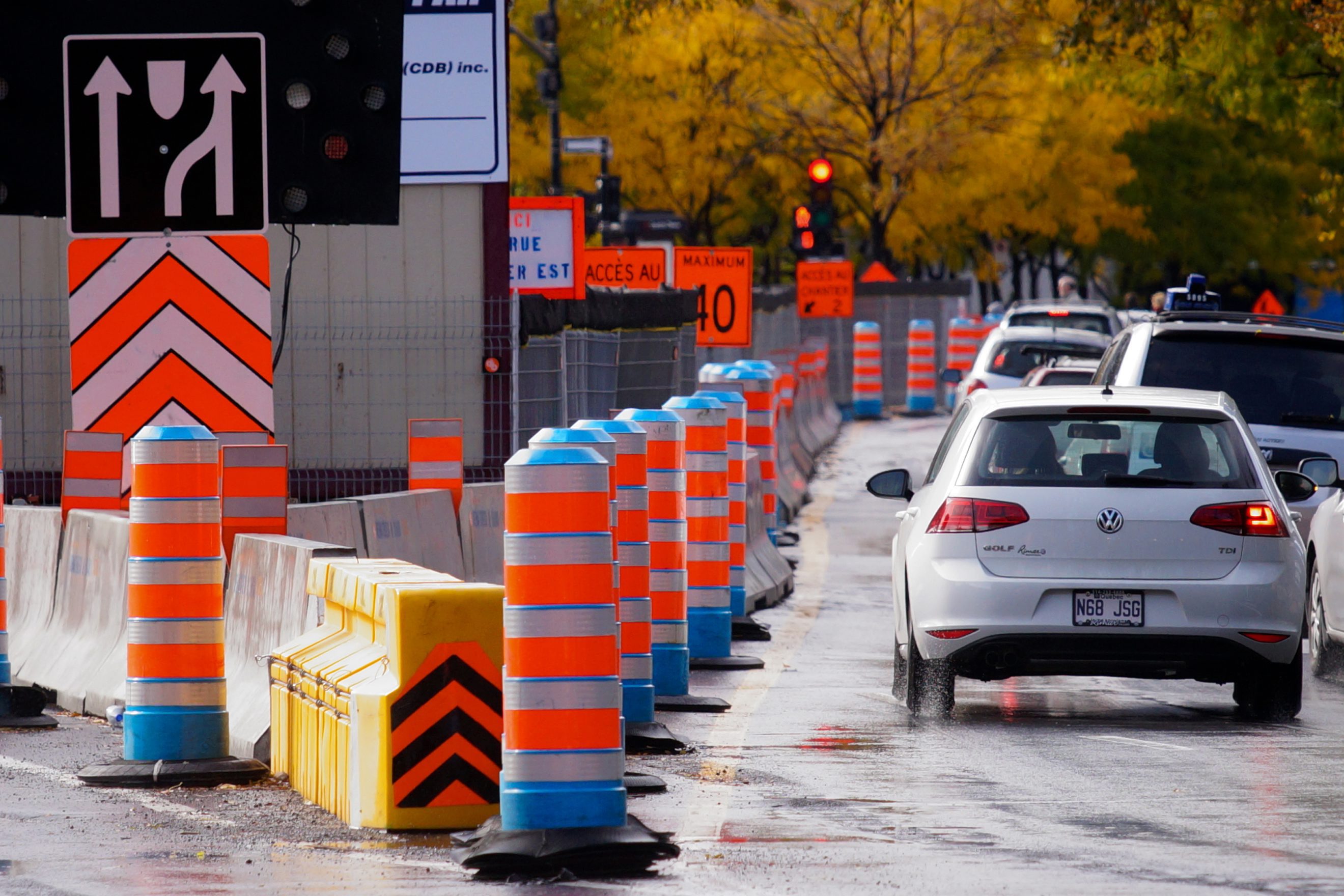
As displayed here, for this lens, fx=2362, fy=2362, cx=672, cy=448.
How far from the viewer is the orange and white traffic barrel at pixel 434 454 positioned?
13.7 metres

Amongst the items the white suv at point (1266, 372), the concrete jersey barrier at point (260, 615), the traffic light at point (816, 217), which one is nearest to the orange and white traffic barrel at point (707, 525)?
the white suv at point (1266, 372)

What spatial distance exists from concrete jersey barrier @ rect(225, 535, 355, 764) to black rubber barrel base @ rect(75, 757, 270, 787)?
0.93ft

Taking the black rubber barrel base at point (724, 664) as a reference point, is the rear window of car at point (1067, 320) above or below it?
above

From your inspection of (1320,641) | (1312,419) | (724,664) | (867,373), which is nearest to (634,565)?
(724,664)

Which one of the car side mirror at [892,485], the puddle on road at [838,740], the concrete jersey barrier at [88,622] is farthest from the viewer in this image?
the car side mirror at [892,485]

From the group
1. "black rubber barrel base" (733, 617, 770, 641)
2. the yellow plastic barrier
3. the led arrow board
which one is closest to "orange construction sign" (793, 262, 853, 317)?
"black rubber barrel base" (733, 617, 770, 641)

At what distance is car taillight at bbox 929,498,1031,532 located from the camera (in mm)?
10375

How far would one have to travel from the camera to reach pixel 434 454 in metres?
13.7

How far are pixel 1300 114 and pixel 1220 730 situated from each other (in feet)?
52.9

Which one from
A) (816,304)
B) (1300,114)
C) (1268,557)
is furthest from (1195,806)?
(816,304)

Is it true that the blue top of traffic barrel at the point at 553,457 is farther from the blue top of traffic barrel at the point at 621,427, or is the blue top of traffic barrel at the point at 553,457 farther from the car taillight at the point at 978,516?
the car taillight at the point at 978,516

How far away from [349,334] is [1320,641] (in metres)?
7.60

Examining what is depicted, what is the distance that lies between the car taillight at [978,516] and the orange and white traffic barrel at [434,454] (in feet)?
13.0

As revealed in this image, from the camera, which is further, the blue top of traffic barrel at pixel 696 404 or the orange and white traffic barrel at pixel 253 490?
the blue top of traffic barrel at pixel 696 404
